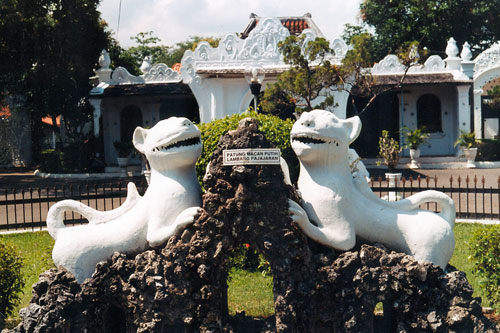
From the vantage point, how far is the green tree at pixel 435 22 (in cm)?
2858

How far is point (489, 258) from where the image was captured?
20.5ft

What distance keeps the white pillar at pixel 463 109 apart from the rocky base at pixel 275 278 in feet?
60.8

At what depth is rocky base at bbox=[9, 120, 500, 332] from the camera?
5.00 m

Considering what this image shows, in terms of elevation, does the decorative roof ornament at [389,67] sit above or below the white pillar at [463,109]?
above

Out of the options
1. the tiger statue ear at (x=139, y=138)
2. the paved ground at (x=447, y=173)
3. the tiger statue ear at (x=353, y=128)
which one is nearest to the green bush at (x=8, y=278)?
the tiger statue ear at (x=139, y=138)

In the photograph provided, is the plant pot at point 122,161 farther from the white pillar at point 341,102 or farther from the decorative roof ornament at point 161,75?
the white pillar at point 341,102

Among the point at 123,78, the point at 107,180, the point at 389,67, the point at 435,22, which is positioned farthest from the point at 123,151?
the point at 435,22

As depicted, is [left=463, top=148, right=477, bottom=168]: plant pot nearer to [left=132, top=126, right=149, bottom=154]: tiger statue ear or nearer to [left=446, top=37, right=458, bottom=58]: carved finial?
[left=446, top=37, right=458, bottom=58]: carved finial

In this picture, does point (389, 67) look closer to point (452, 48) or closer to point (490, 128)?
point (452, 48)

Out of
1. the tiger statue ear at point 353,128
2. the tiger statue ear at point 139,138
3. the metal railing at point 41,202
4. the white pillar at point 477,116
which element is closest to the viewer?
the tiger statue ear at point 353,128

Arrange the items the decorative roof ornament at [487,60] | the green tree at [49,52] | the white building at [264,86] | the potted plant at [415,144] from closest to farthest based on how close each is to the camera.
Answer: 1. the white building at [264,86]
2. the green tree at [49,52]
3. the potted plant at [415,144]
4. the decorative roof ornament at [487,60]

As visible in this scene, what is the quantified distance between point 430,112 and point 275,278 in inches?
816

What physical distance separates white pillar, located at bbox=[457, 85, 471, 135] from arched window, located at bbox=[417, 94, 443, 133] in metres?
1.58

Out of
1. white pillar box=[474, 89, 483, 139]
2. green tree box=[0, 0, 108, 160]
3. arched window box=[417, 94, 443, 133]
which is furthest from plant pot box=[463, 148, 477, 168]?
green tree box=[0, 0, 108, 160]
